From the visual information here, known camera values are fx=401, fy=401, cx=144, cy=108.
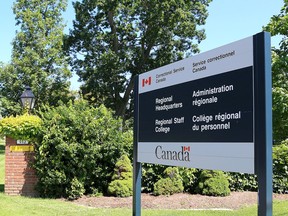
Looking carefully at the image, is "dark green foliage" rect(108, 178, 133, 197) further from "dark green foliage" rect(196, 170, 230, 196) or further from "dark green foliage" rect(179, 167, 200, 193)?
"dark green foliage" rect(196, 170, 230, 196)

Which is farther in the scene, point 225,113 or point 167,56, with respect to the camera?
point 167,56

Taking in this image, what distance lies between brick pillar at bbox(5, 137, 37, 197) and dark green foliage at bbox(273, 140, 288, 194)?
7.00 meters

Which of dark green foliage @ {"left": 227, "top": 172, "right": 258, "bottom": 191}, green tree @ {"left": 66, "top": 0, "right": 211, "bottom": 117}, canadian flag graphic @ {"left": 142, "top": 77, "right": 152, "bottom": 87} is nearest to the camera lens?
canadian flag graphic @ {"left": 142, "top": 77, "right": 152, "bottom": 87}

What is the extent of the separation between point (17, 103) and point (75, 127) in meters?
23.0

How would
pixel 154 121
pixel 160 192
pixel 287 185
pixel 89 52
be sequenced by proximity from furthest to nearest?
pixel 89 52, pixel 287 185, pixel 160 192, pixel 154 121

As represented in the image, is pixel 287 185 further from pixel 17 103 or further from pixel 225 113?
pixel 17 103

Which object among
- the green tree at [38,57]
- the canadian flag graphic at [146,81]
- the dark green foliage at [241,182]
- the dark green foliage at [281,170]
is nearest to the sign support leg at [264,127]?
the canadian flag graphic at [146,81]

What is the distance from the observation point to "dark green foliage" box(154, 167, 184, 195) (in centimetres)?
1077

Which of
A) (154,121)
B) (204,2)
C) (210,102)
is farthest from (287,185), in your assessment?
(204,2)

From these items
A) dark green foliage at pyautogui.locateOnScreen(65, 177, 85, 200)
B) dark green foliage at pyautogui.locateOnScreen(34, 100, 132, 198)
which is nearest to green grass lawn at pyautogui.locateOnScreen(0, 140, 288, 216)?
dark green foliage at pyautogui.locateOnScreen(65, 177, 85, 200)

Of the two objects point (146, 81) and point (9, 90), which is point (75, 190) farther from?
point (9, 90)

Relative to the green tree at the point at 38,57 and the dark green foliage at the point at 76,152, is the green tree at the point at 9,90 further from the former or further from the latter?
the dark green foliage at the point at 76,152

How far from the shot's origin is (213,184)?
35.4ft

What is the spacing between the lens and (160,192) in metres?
10.7
